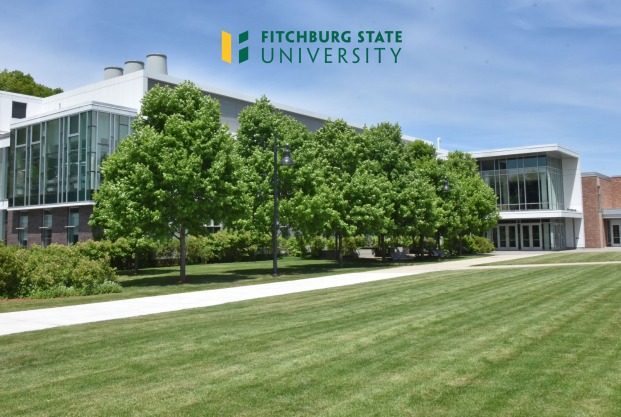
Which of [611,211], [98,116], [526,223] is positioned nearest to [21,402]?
[98,116]

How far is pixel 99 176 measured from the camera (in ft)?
124

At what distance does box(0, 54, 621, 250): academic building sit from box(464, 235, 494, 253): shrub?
783cm

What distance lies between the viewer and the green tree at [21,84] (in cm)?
6325

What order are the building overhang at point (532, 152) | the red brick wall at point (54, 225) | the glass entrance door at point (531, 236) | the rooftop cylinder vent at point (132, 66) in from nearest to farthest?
1. the red brick wall at point (54, 225)
2. the rooftop cylinder vent at point (132, 66)
3. the building overhang at point (532, 152)
4. the glass entrance door at point (531, 236)

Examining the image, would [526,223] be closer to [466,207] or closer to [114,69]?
[466,207]

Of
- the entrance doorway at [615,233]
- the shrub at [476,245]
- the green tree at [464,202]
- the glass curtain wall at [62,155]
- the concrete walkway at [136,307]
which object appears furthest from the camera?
the entrance doorway at [615,233]

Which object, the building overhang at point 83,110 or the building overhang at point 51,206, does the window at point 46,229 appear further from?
the building overhang at point 83,110

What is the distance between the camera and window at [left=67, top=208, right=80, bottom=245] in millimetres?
39156

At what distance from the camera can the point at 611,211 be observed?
61156 millimetres

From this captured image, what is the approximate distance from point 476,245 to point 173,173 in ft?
122

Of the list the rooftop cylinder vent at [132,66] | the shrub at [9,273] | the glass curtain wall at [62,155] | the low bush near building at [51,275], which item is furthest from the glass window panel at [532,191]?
the shrub at [9,273]

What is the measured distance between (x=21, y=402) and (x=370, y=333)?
18.4 feet

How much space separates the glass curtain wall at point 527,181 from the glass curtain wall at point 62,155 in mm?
40289

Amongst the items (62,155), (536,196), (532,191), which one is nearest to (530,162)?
(532,191)
